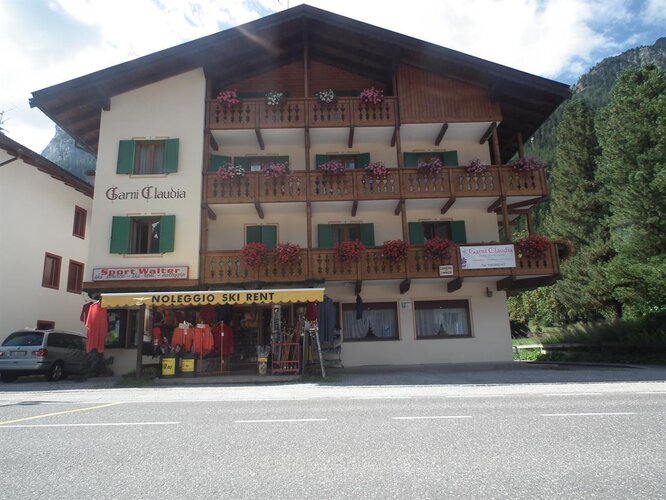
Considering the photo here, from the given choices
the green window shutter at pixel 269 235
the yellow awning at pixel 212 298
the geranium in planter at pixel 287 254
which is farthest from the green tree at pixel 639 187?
the green window shutter at pixel 269 235

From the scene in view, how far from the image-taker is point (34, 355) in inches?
577

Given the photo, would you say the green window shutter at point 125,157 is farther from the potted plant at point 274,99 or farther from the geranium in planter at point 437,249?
the geranium in planter at point 437,249

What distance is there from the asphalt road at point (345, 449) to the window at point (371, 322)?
32.9 feet

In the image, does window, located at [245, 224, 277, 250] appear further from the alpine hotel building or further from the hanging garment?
the hanging garment

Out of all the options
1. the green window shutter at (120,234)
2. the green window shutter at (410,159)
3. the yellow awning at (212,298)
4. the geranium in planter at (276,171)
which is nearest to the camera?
the yellow awning at (212,298)

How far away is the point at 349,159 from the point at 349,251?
5462 mm

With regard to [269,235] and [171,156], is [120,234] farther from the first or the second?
[269,235]

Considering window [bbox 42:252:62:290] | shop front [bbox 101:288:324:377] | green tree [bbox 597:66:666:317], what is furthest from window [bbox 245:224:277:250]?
green tree [bbox 597:66:666:317]

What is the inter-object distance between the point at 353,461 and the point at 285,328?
12.2m

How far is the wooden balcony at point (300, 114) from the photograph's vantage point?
59.8ft

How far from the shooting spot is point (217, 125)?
60.0ft

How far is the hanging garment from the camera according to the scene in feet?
46.7

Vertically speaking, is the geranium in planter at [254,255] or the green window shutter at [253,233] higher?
the green window shutter at [253,233]

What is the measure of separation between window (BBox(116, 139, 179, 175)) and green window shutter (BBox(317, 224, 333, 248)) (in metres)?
6.07
